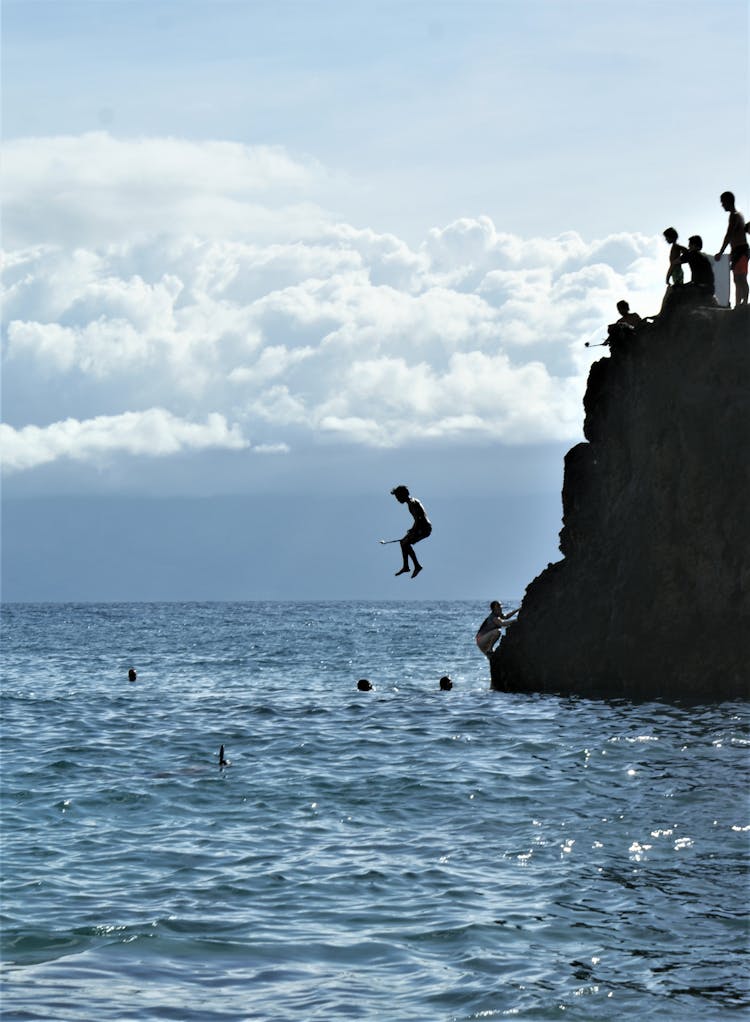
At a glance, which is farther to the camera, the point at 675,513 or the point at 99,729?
the point at 675,513

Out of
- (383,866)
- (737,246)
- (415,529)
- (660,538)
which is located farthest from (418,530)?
(383,866)

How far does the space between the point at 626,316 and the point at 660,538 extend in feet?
19.9

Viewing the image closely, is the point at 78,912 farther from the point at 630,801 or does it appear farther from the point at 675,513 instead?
the point at 675,513

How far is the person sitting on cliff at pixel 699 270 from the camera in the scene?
1201 inches

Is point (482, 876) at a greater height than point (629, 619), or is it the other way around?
point (629, 619)

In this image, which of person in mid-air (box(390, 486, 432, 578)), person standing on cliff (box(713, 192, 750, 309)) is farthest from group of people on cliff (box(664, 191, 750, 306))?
person in mid-air (box(390, 486, 432, 578))

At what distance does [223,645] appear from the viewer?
69250 millimetres

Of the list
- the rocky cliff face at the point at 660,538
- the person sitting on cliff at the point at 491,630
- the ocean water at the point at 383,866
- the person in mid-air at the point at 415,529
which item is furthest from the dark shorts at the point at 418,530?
the person sitting on cliff at the point at 491,630

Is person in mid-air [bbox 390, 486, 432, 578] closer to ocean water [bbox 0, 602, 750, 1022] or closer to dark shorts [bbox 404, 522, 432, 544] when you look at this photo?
dark shorts [bbox 404, 522, 432, 544]

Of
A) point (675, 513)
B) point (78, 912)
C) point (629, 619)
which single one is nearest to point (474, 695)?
point (629, 619)

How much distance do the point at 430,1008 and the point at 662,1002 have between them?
192 centimetres

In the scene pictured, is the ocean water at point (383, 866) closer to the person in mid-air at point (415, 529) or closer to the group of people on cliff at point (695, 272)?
the person in mid-air at point (415, 529)

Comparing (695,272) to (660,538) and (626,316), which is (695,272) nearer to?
(626,316)

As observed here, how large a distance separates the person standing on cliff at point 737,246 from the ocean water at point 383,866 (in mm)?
9787
